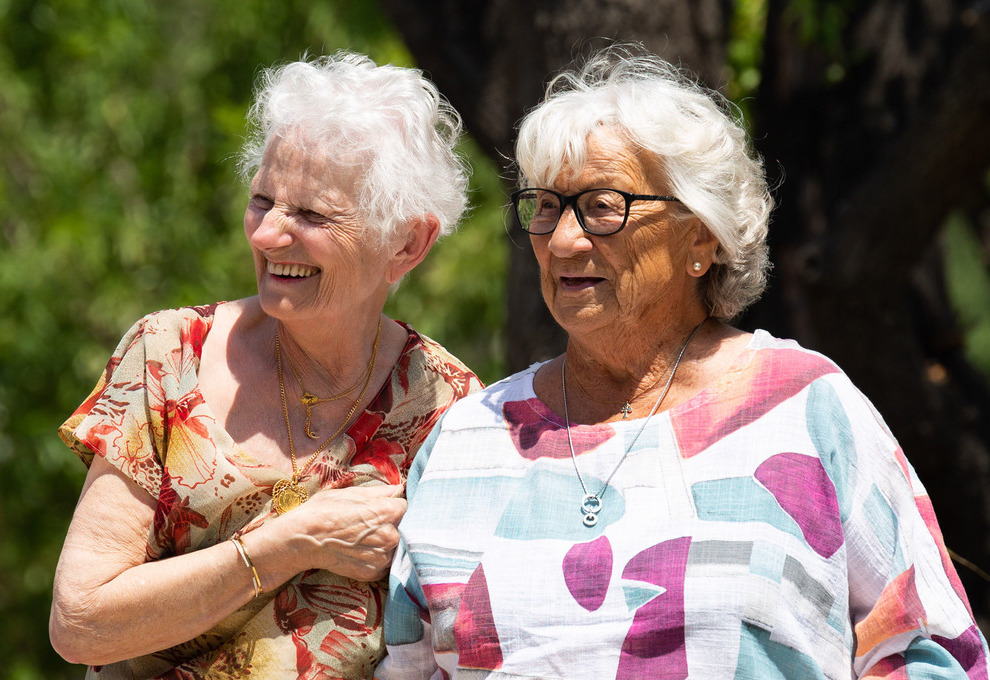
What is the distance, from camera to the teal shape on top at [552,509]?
88.2 inches

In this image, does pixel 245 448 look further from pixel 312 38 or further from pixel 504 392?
pixel 312 38

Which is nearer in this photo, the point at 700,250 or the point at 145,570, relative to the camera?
the point at 145,570

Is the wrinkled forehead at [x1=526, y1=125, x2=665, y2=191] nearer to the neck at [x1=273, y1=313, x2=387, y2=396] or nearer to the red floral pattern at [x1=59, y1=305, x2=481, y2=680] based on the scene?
the neck at [x1=273, y1=313, x2=387, y2=396]

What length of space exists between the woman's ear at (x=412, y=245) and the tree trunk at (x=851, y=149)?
1.65m

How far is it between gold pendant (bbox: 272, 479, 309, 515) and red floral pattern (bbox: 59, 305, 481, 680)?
0.06 feet

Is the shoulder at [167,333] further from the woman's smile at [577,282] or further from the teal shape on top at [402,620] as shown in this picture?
the woman's smile at [577,282]

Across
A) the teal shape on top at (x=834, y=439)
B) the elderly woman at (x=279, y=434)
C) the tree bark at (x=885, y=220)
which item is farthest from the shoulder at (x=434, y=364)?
the tree bark at (x=885, y=220)

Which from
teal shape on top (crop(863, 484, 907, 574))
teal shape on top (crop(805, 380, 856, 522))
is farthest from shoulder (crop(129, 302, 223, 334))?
teal shape on top (crop(863, 484, 907, 574))

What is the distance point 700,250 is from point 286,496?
3.45ft

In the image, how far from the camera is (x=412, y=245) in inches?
103

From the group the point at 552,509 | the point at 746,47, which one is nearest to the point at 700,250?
the point at 552,509

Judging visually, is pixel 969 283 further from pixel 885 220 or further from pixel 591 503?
pixel 591 503

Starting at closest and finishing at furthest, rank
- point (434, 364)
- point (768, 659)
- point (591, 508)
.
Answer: point (768, 659), point (591, 508), point (434, 364)

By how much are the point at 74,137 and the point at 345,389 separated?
588 cm
